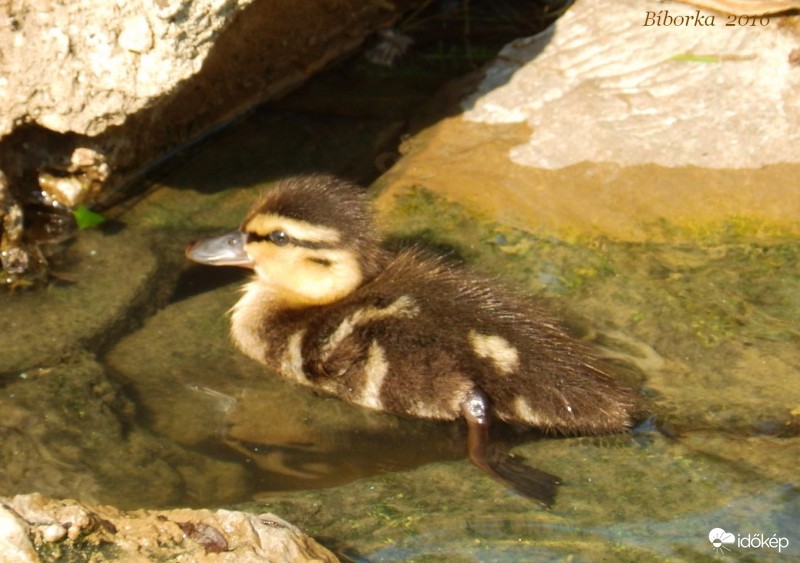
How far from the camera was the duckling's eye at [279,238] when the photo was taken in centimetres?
376

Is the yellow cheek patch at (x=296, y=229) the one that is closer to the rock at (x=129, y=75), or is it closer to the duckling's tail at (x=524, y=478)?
the rock at (x=129, y=75)

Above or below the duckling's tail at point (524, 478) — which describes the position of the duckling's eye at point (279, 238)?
above

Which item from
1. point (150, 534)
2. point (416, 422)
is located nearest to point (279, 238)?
point (416, 422)

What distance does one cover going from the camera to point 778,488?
9.43ft

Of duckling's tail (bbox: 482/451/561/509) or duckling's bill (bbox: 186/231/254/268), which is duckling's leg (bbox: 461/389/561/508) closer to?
duckling's tail (bbox: 482/451/561/509)

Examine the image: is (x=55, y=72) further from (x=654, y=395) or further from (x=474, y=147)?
(x=654, y=395)

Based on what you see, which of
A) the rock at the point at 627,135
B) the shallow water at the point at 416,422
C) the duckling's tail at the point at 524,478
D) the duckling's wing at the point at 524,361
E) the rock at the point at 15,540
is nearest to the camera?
the rock at the point at 15,540

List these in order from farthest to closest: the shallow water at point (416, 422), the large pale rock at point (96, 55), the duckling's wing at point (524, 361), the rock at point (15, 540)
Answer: the large pale rock at point (96, 55)
the duckling's wing at point (524, 361)
the shallow water at point (416, 422)
the rock at point (15, 540)

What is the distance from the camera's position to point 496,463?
3.09m

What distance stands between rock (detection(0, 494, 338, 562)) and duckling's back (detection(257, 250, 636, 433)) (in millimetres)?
885

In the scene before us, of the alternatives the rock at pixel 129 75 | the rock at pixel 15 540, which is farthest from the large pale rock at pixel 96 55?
the rock at pixel 15 540

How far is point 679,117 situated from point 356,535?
2.33 meters

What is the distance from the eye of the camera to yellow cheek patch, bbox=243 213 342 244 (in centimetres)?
367

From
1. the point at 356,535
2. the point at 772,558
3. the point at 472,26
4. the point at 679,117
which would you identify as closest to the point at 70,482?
the point at 356,535
